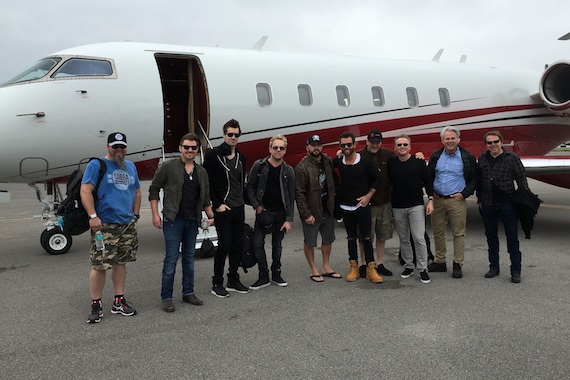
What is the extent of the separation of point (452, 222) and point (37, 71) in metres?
6.27

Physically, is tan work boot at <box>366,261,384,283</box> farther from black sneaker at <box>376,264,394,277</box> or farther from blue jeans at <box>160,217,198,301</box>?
blue jeans at <box>160,217,198,301</box>

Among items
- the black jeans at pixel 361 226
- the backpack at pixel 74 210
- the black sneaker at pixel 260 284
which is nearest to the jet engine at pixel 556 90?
the black jeans at pixel 361 226

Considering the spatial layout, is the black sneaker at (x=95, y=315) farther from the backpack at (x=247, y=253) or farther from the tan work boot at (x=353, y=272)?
the tan work boot at (x=353, y=272)

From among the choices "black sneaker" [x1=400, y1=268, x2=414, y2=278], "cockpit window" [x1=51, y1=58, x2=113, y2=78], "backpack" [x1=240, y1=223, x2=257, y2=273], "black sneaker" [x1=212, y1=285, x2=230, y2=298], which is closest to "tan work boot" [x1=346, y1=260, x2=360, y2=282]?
"black sneaker" [x1=400, y1=268, x2=414, y2=278]

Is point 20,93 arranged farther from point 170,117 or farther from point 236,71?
point 236,71

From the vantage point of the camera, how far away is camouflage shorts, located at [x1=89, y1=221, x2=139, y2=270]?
157 inches

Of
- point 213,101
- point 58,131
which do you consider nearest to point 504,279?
point 213,101

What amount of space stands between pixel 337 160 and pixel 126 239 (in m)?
2.50

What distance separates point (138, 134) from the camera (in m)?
7.09

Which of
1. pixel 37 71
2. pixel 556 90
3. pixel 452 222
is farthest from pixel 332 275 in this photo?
pixel 556 90

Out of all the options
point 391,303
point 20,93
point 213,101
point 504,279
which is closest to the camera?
point 391,303

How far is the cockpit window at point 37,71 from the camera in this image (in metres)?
6.65

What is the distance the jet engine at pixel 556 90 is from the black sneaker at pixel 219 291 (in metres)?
8.54

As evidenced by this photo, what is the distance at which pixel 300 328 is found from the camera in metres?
3.80
